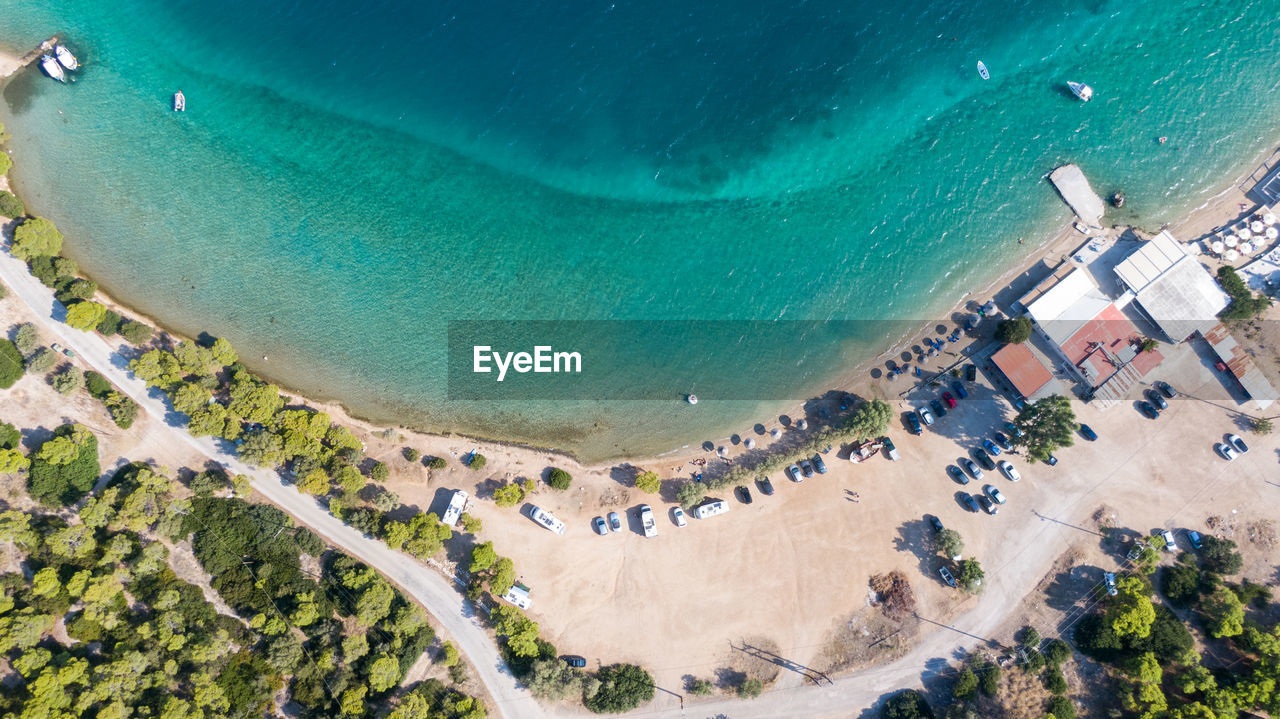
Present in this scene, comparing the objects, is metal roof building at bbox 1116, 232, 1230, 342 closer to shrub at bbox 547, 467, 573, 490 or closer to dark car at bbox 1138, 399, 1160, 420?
dark car at bbox 1138, 399, 1160, 420

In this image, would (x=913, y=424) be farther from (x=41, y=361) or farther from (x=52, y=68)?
(x=52, y=68)

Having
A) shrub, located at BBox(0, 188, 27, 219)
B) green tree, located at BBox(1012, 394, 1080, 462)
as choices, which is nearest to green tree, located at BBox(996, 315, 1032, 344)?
green tree, located at BBox(1012, 394, 1080, 462)

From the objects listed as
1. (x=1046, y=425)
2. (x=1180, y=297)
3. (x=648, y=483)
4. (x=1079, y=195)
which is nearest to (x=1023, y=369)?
(x=1046, y=425)

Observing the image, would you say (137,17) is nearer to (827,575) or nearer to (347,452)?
(347,452)

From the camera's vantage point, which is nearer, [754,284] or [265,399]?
[265,399]

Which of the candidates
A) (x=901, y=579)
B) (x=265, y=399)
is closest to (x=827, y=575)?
(x=901, y=579)

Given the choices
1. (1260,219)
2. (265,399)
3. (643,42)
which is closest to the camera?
(265,399)
